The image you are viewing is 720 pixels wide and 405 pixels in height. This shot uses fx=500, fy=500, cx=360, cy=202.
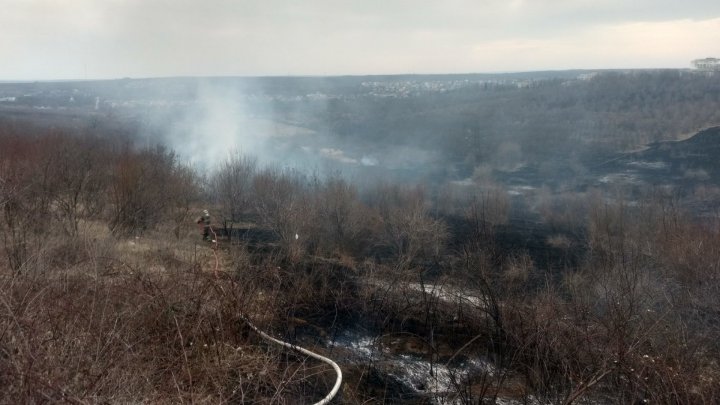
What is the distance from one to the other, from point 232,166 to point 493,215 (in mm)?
13025

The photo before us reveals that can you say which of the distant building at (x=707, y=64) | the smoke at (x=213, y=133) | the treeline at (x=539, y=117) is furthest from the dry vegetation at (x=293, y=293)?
the distant building at (x=707, y=64)

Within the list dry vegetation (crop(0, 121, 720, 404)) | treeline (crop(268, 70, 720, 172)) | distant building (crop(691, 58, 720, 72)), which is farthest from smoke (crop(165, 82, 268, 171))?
distant building (crop(691, 58, 720, 72))

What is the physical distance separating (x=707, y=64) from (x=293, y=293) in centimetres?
5893

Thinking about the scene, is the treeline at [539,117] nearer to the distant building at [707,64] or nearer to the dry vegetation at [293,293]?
the distant building at [707,64]

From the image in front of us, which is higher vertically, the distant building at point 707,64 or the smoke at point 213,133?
the distant building at point 707,64

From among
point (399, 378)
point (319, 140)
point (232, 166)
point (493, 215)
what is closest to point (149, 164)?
point (232, 166)

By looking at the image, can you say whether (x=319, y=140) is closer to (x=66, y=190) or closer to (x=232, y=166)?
(x=232, y=166)

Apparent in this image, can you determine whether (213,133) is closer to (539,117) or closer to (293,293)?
(539,117)

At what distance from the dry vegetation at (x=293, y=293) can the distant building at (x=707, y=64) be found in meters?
36.0

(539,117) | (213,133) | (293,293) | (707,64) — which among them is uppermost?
(707,64)

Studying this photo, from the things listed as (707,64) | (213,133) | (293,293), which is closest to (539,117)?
(707,64)

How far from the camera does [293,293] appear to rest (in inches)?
420

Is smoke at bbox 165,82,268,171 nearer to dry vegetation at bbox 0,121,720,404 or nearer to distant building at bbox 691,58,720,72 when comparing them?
dry vegetation at bbox 0,121,720,404

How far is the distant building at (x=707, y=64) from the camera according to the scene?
49.6 meters
